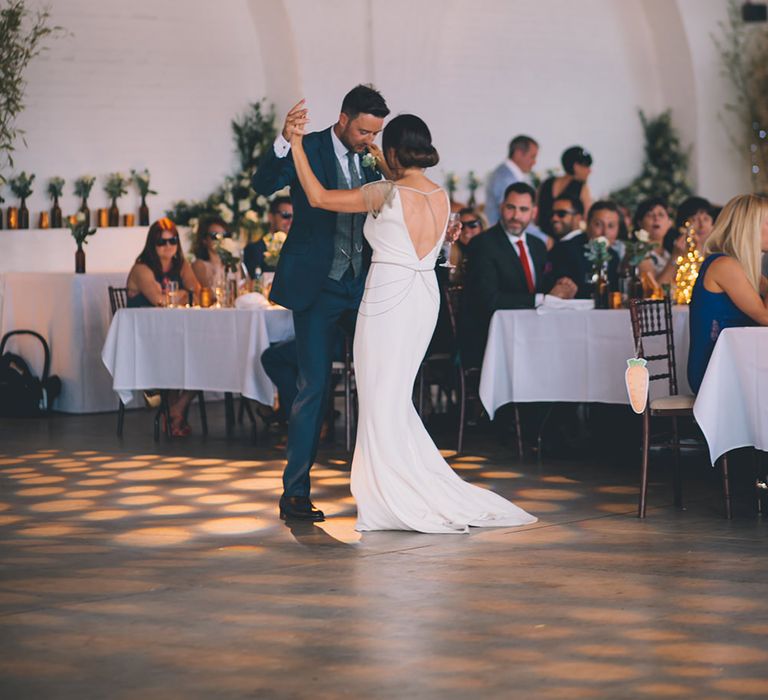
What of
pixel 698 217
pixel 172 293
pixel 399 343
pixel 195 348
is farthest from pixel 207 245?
pixel 399 343

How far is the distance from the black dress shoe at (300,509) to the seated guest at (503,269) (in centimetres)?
203

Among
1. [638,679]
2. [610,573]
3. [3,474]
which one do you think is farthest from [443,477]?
[3,474]

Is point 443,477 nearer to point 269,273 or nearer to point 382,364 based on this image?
point 382,364

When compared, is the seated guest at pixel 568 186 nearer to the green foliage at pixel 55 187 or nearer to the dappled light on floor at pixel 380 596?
the green foliage at pixel 55 187

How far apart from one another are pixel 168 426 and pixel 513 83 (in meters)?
6.70

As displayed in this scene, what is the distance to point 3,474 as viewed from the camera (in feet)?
22.5

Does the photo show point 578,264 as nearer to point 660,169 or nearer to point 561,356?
point 561,356

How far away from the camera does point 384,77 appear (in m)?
12.6

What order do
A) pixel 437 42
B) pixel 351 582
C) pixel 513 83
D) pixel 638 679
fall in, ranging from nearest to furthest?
pixel 638 679
pixel 351 582
pixel 437 42
pixel 513 83

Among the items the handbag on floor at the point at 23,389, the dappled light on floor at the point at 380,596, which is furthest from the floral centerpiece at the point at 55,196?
the dappled light on floor at the point at 380,596

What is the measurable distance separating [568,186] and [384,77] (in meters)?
2.75

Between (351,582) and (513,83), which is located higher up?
(513,83)

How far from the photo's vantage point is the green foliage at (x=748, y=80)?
14.2 metres

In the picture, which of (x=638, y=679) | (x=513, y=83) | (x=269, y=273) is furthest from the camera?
(x=513, y=83)
